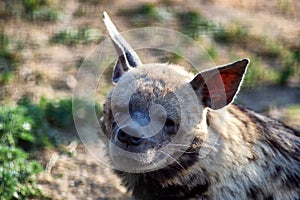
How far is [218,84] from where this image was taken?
4.73 meters

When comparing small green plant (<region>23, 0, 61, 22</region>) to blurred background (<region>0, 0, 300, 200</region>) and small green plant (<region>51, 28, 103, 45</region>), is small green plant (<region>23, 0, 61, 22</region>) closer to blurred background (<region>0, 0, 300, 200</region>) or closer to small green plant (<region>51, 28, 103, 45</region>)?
blurred background (<region>0, 0, 300, 200</region>)

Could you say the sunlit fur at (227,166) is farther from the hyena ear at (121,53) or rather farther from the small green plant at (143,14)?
the small green plant at (143,14)

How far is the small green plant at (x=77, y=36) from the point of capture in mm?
7488

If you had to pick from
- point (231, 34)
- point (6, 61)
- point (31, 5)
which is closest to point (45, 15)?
point (31, 5)

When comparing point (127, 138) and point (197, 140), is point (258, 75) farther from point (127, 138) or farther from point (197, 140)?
point (127, 138)

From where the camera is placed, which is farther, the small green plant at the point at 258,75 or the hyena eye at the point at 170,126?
the small green plant at the point at 258,75

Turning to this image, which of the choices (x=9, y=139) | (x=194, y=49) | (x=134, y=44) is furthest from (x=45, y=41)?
(x=9, y=139)

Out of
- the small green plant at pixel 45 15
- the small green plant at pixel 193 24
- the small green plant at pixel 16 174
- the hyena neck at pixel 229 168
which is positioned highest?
the hyena neck at pixel 229 168

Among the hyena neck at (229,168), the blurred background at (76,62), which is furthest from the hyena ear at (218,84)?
the blurred background at (76,62)

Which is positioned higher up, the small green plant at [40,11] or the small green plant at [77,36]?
the small green plant at [40,11]

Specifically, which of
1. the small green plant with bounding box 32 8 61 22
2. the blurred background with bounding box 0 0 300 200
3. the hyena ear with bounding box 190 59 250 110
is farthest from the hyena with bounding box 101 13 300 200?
the small green plant with bounding box 32 8 61 22

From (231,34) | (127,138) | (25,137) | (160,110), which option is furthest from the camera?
(231,34)

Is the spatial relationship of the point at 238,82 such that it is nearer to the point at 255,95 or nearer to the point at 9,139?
the point at 9,139

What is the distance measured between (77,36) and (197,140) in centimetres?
309
